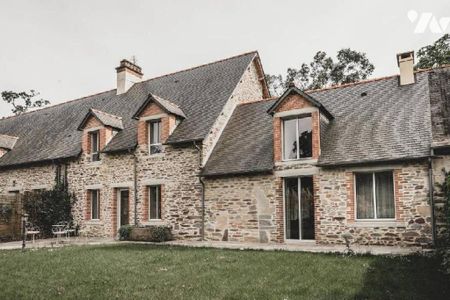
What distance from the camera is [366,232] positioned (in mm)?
12781

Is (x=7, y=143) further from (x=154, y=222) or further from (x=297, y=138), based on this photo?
(x=297, y=138)

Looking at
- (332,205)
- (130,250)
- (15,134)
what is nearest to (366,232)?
(332,205)

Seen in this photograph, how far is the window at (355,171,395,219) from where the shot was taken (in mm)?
12766

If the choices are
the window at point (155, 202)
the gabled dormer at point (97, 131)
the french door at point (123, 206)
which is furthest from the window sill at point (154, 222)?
the gabled dormer at point (97, 131)

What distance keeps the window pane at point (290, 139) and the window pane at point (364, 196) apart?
2.40 metres

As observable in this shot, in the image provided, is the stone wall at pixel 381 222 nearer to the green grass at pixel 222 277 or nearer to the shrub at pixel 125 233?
the green grass at pixel 222 277

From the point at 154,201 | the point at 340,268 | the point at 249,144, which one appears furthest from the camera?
the point at 154,201

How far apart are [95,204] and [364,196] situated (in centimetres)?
1238

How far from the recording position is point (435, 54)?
88.4ft

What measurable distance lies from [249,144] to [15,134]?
693 inches

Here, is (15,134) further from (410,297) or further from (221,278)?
(410,297)

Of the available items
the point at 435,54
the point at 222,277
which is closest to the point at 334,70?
the point at 435,54

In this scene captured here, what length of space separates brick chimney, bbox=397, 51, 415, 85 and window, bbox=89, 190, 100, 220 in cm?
1409

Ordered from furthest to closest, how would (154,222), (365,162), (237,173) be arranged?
(154,222), (237,173), (365,162)
